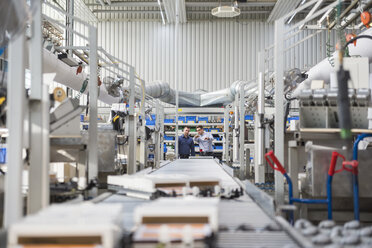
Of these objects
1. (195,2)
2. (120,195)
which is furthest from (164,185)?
(195,2)

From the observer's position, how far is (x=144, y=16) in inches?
512

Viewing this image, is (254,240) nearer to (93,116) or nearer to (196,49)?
(93,116)

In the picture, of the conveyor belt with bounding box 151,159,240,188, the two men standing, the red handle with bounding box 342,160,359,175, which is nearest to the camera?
the red handle with bounding box 342,160,359,175

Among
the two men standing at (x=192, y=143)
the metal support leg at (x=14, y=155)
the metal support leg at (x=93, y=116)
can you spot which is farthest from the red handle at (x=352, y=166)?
the two men standing at (x=192, y=143)

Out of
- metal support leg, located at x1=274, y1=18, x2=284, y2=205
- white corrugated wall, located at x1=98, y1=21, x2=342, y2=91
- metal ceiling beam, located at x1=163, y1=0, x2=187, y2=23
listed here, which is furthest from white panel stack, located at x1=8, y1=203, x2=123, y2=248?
white corrugated wall, located at x1=98, y1=21, x2=342, y2=91

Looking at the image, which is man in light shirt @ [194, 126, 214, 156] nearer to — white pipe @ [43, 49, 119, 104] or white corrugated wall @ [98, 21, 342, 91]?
white corrugated wall @ [98, 21, 342, 91]

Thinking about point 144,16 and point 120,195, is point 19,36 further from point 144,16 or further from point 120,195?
point 144,16

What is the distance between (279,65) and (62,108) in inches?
65.9

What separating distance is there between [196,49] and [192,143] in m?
3.75

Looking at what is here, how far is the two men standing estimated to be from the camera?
1040cm

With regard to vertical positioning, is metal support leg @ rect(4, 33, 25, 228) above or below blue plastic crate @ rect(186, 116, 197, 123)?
below

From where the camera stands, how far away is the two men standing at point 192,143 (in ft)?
34.1

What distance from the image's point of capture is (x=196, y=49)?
13.0 meters

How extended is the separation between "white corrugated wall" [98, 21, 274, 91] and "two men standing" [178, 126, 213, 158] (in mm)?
2617
